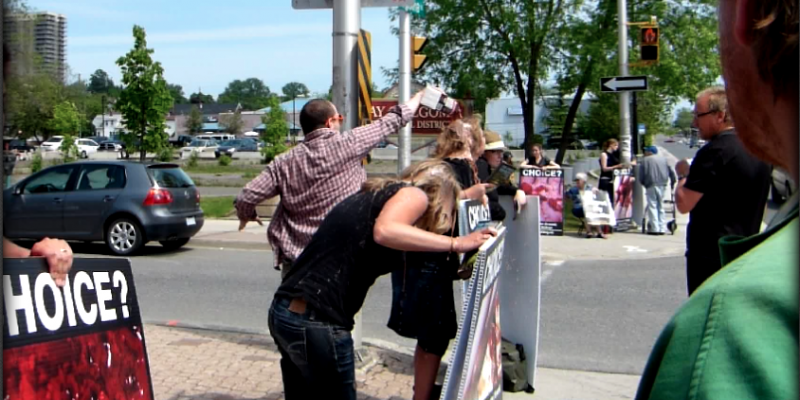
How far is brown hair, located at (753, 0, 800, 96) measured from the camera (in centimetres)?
87

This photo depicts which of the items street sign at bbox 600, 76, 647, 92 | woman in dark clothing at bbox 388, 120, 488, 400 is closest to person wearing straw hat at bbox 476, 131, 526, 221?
woman in dark clothing at bbox 388, 120, 488, 400

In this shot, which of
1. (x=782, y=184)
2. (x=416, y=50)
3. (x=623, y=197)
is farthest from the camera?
(x=623, y=197)

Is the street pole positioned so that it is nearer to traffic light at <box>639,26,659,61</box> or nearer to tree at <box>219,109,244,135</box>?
traffic light at <box>639,26,659,61</box>

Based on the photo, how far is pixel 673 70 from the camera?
19078mm

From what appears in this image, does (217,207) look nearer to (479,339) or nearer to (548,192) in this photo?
(548,192)

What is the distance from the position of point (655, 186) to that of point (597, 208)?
1.19 meters

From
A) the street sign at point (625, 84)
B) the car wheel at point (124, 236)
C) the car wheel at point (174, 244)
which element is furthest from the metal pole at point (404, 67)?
the street sign at point (625, 84)

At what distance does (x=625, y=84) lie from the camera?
1524 centimetres

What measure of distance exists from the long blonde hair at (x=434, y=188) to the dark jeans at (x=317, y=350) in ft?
2.27

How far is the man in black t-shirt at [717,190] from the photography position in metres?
4.39

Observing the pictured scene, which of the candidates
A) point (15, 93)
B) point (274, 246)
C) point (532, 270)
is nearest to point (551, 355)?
point (532, 270)

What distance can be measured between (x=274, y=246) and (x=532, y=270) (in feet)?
5.87

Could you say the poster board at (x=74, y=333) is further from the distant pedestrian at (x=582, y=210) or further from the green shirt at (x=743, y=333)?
the distant pedestrian at (x=582, y=210)

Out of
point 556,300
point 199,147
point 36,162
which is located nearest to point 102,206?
point 36,162
